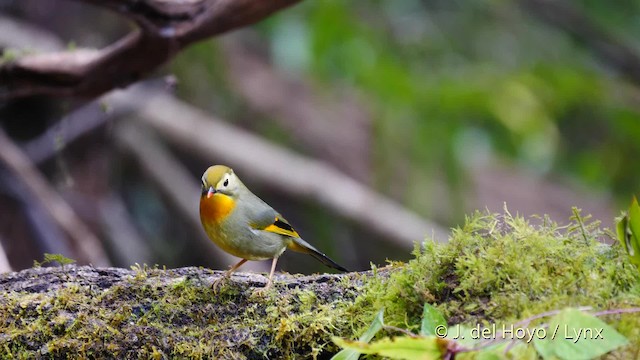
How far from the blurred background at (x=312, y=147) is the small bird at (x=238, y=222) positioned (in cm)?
307

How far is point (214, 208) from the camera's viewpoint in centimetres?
254

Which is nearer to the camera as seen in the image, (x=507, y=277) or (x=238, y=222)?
(x=507, y=277)

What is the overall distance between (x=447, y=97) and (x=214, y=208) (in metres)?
3.84

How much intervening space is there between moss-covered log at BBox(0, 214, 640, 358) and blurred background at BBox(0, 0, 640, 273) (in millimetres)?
3538

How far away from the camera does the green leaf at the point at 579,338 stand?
4.86 feet

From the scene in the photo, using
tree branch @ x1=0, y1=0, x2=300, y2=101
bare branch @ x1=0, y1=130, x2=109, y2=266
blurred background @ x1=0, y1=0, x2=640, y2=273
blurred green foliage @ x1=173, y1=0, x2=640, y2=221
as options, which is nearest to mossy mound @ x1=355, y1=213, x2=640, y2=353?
tree branch @ x1=0, y1=0, x2=300, y2=101

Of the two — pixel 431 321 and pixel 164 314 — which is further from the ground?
pixel 431 321

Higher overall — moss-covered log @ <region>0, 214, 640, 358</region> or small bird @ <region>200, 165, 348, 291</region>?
small bird @ <region>200, 165, 348, 291</region>

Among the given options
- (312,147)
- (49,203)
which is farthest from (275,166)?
(49,203)

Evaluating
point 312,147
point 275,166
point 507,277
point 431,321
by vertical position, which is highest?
point 312,147

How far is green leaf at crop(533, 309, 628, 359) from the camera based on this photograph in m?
1.48

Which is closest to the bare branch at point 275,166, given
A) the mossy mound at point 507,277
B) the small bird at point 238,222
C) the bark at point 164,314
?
the small bird at point 238,222

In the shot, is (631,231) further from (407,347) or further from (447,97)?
(447,97)

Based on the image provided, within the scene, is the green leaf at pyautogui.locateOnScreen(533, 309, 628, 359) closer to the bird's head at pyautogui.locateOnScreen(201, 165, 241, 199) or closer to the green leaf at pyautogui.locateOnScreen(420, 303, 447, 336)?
the green leaf at pyautogui.locateOnScreen(420, 303, 447, 336)
